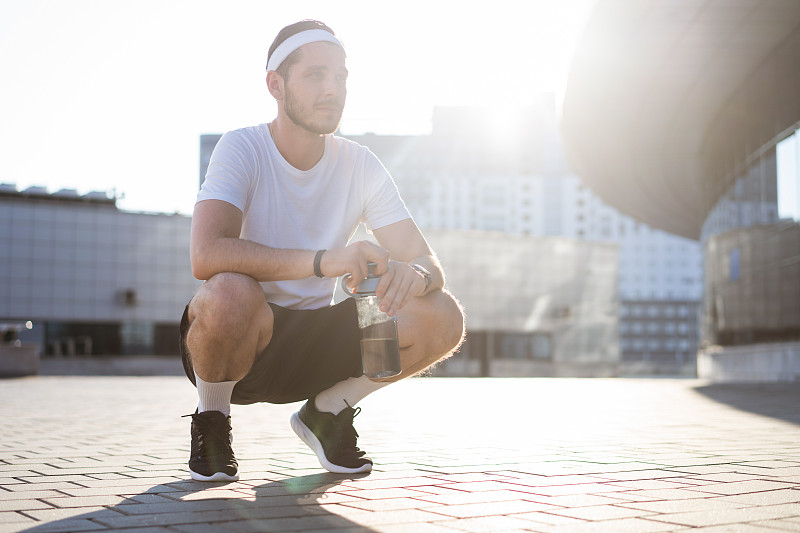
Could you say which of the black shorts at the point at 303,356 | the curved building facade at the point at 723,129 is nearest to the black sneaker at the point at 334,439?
the black shorts at the point at 303,356

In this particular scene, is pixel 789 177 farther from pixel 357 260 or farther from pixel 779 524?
pixel 779 524

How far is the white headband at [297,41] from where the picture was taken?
350 cm

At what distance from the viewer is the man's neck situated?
142 inches

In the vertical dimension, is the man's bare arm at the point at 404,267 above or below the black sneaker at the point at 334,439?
above

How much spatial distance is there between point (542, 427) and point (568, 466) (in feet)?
8.02

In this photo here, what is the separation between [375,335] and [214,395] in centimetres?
67

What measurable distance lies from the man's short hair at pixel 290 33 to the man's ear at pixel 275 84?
0.02m

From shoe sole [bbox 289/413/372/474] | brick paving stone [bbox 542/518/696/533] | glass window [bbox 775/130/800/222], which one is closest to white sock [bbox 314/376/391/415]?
shoe sole [bbox 289/413/372/474]

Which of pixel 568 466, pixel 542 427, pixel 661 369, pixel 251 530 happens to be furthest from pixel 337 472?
pixel 661 369

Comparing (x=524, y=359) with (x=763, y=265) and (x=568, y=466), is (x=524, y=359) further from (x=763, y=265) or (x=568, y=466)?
(x=568, y=466)

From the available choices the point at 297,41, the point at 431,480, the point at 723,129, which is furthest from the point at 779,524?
the point at 723,129

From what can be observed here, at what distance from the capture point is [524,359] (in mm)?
48250

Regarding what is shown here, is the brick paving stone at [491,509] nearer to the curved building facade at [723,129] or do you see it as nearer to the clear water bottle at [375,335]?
the clear water bottle at [375,335]

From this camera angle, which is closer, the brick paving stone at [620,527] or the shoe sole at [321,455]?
the brick paving stone at [620,527]
